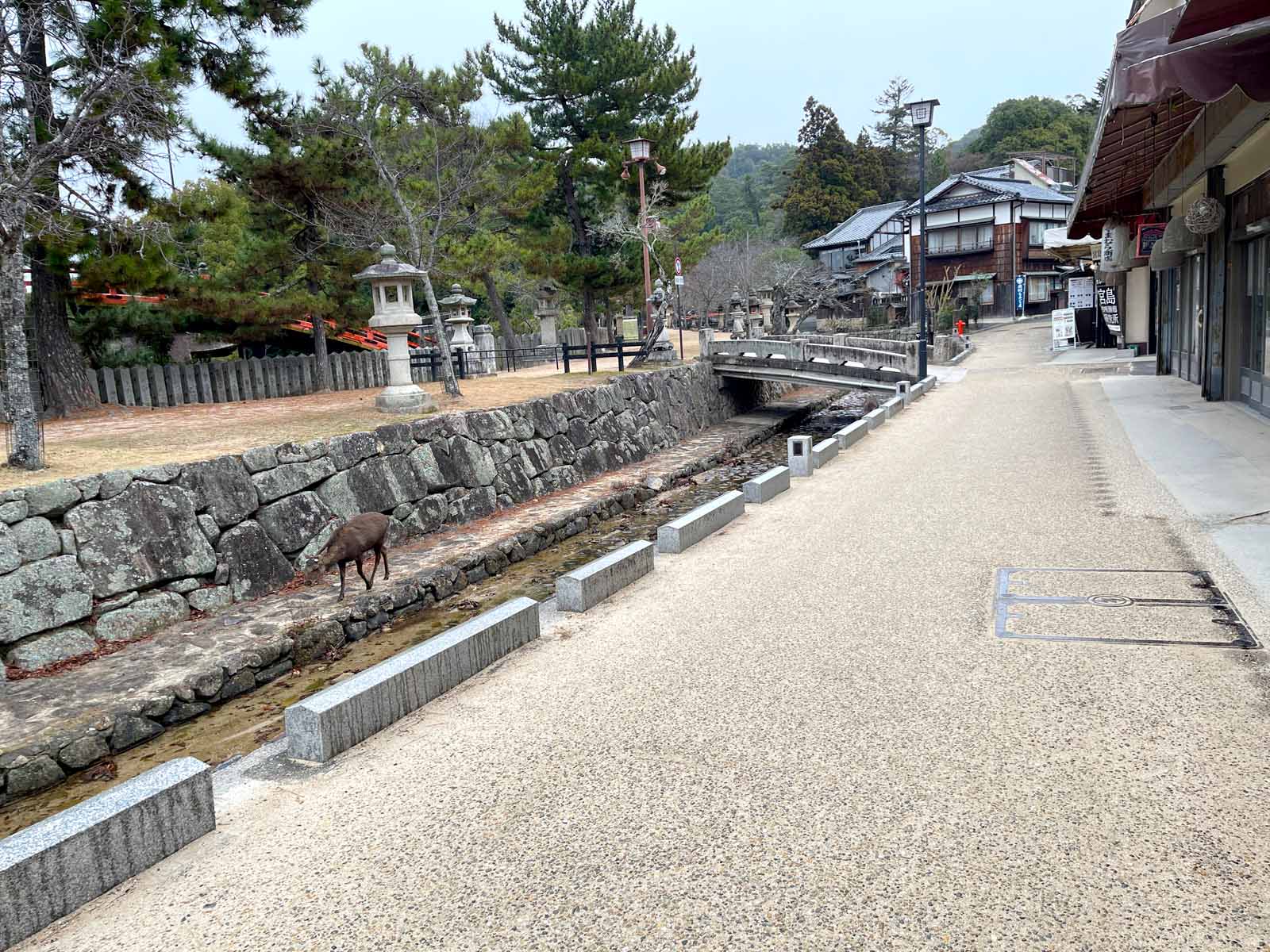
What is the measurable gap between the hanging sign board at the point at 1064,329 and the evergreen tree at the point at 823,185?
2986 cm

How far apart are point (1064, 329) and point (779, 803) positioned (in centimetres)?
3335

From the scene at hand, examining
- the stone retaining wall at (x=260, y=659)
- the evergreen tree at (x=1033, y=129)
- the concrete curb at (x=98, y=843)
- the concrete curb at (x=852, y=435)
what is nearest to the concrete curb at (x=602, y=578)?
the concrete curb at (x=98, y=843)

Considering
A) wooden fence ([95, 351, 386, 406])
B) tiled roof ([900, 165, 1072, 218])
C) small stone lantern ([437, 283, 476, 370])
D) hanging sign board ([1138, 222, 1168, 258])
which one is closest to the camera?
wooden fence ([95, 351, 386, 406])

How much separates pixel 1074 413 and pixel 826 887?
597 inches

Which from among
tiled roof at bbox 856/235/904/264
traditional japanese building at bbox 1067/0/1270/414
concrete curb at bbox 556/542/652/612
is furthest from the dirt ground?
tiled roof at bbox 856/235/904/264

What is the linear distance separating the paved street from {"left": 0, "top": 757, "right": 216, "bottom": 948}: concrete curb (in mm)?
87

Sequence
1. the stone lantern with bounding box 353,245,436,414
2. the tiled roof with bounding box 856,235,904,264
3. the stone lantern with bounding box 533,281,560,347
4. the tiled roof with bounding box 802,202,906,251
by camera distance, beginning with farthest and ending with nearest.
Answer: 1. the tiled roof with bounding box 802,202,906,251
2. the tiled roof with bounding box 856,235,904,264
3. the stone lantern with bounding box 533,281,560,347
4. the stone lantern with bounding box 353,245,436,414

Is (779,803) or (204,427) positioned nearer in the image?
(779,803)

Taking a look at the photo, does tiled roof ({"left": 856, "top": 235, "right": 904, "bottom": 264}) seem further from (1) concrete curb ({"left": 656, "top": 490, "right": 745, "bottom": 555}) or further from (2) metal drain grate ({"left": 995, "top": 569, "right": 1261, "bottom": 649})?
(2) metal drain grate ({"left": 995, "top": 569, "right": 1261, "bottom": 649})

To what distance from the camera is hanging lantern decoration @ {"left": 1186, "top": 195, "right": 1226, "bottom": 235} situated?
45.4 ft

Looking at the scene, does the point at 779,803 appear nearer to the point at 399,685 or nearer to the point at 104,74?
the point at 399,685

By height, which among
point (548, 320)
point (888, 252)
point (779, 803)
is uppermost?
point (888, 252)

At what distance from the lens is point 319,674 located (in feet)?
27.9

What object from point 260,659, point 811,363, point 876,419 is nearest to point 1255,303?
point 876,419
